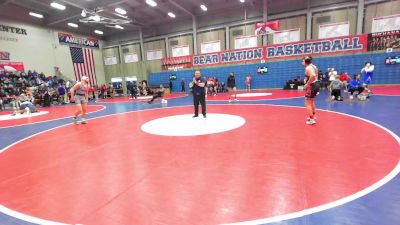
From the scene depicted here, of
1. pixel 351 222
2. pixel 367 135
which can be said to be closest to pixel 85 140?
pixel 351 222

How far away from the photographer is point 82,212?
7.62 feet

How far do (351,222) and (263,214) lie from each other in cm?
75

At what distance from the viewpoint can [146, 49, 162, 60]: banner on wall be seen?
81.2ft

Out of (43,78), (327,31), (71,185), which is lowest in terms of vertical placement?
(71,185)

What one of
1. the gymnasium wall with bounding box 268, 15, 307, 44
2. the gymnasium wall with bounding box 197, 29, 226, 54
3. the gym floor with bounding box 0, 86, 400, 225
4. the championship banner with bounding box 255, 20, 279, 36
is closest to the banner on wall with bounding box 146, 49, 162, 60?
the gymnasium wall with bounding box 197, 29, 226, 54

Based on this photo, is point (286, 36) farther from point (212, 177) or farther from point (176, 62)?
point (212, 177)

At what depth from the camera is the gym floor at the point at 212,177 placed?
Result: 217cm

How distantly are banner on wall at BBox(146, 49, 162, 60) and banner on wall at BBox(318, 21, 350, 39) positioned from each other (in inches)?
626

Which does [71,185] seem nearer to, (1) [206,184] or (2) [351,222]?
(1) [206,184]

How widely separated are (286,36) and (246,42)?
3.47m

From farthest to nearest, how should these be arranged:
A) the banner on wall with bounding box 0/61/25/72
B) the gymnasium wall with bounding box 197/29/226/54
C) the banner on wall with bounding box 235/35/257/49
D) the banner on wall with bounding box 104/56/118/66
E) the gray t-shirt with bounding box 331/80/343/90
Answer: the banner on wall with bounding box 104/56/118/66
the gymnasium wall with bounding box 197/29/226/54
the banner on wall with bounding box 235/35/257/49
the banner on wall with bounding box 0/61/25/72
the gray t-shirt with bounding box 331/80/343/90

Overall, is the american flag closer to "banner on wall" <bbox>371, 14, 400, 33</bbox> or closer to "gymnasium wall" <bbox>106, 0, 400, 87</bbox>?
"gymnasium wall" <bbox>106, 0, 400, 87</bbox>


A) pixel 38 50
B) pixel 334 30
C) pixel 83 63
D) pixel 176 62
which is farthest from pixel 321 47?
pixel 38 50

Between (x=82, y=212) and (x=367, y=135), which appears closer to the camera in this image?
(x=82, y=212)
